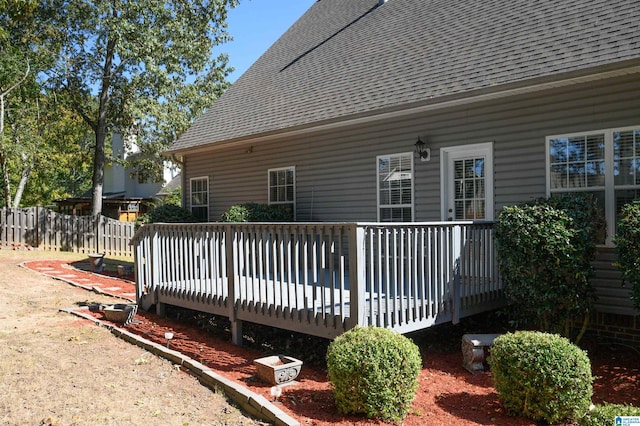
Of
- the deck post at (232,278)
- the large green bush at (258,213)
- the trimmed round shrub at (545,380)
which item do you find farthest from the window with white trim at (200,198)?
the trimmed round shrub at (545,380)

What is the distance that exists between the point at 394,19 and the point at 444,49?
3052 mm

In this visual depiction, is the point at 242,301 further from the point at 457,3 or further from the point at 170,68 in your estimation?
the point at 170,68

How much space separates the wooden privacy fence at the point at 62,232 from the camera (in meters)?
17.4

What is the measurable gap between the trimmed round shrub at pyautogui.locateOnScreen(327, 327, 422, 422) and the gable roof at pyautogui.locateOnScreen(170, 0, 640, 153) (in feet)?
14.9

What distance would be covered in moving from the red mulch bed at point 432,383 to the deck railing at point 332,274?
0.47m

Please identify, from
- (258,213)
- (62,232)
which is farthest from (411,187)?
(62,232)

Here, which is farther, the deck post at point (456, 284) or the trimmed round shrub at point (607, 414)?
the deck post at point (456, 284)

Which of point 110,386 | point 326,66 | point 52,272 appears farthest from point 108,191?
point 110,386

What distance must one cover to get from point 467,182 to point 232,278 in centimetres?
419

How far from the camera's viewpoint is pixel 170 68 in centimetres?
1942

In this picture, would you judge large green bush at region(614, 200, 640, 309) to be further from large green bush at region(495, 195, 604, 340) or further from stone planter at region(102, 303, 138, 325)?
stone planter at region(102, 303, 138, 325)

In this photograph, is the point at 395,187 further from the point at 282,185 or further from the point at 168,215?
the point at 168,215

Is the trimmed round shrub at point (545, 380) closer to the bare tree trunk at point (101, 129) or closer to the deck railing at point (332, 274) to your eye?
the deck railing at point (332, 274)

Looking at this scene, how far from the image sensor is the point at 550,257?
5.38 meters
